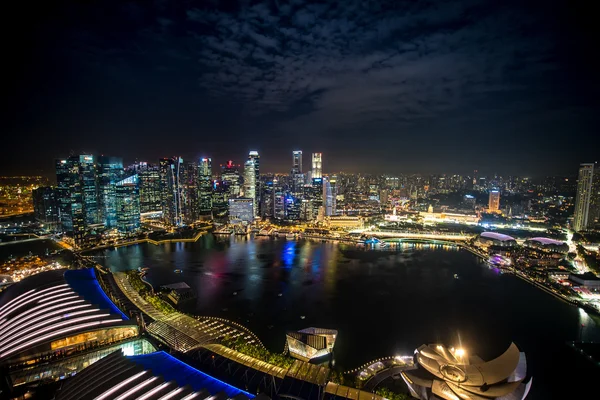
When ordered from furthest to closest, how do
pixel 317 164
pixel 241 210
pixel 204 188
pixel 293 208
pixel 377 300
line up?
pixel 317 164 < pixel 293 208 < pixel 204 188 < pixel 241 210 < pixel 377 300

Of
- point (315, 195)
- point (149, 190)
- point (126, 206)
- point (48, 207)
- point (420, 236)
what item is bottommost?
point (420, 236)

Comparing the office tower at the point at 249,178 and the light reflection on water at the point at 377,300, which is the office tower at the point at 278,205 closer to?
the office tower at the point at 249,178

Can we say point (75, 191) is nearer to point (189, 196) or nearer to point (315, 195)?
point (189, 196)

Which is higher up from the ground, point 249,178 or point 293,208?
point 249,178

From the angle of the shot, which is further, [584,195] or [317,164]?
[317,164]

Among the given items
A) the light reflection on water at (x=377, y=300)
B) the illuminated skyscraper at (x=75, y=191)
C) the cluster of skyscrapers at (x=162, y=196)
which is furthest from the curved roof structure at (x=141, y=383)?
the illuminated skyscraper at (x=75, y=191)

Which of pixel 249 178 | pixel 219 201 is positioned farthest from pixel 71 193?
pixel 249 178
